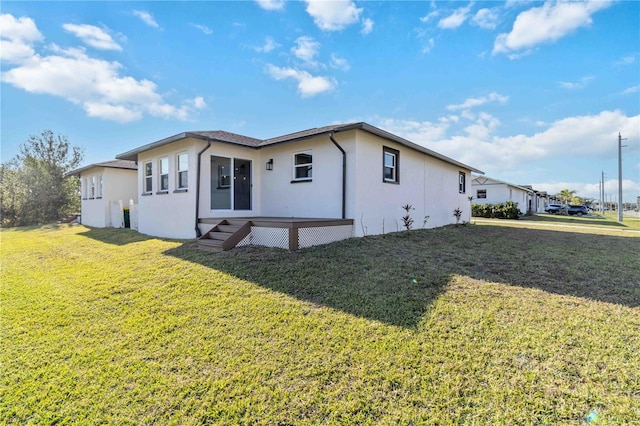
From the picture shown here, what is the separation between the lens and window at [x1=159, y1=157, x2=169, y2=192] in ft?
33.2

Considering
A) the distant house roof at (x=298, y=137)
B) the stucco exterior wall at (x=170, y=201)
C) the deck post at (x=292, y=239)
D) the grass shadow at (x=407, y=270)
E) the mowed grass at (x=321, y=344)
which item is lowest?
the mowed grass at (x=321, y=344)

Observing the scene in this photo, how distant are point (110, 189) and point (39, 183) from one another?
11.7 metres

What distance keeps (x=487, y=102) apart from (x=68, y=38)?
16.6m

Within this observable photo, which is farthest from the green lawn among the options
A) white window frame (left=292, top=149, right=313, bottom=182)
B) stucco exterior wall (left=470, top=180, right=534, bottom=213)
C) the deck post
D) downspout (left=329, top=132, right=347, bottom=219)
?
the deck post

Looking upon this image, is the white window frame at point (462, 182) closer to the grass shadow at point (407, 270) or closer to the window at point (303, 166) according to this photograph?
the grass shadow at point (407, 270)

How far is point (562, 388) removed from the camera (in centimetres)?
231

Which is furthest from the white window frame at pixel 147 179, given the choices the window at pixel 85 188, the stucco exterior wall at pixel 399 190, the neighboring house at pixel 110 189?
the window at pixel 85 188

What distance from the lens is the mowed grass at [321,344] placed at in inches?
86.9

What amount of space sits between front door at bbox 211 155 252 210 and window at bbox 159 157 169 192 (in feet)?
5.02

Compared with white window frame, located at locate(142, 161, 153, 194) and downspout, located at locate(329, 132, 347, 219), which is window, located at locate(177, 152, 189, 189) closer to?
white window frame, located at locate(142, 161, 153, 194)

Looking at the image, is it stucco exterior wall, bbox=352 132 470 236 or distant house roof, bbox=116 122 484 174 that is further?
stucco exterior wall, bbox=352 132 470 236

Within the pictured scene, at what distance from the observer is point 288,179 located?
9.48 m

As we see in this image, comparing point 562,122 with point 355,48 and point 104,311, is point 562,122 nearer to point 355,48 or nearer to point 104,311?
point 355,48

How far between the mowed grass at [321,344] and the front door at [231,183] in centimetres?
467
